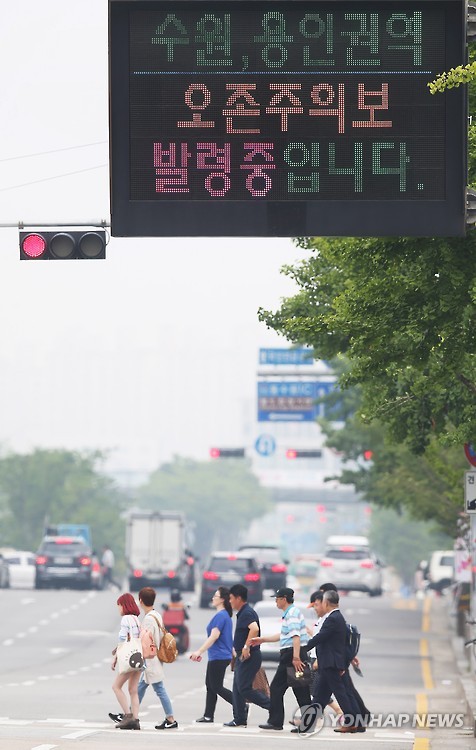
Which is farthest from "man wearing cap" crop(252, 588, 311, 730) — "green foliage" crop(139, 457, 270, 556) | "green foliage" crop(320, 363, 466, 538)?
"green foliage" crop(139, 457, 270, 556)

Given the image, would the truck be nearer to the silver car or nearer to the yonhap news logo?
the silver car

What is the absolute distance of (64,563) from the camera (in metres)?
57.5

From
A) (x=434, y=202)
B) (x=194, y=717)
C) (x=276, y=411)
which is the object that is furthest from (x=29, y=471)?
(x=434, y=202)

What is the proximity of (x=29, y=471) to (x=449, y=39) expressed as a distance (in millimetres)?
112168

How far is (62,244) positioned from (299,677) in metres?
5.07

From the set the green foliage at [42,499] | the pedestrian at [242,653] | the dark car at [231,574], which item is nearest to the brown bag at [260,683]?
the pedestrian at [242,653]

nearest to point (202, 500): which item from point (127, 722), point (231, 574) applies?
point (231, 574)

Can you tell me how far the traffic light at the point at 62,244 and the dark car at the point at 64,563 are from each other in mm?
39637

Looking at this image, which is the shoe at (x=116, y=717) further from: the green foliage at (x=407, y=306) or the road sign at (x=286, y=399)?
the road sign at (x=286, y=399)

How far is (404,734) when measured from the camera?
19594mm

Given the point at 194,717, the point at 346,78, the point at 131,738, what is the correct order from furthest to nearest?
the point at 194,717 < the point at 131,738 < the point at 346,78

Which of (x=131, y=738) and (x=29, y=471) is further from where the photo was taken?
(x=29, y=471)

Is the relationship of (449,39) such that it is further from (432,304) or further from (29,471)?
(29,471)

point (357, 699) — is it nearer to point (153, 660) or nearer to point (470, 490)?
point (153, 660)
